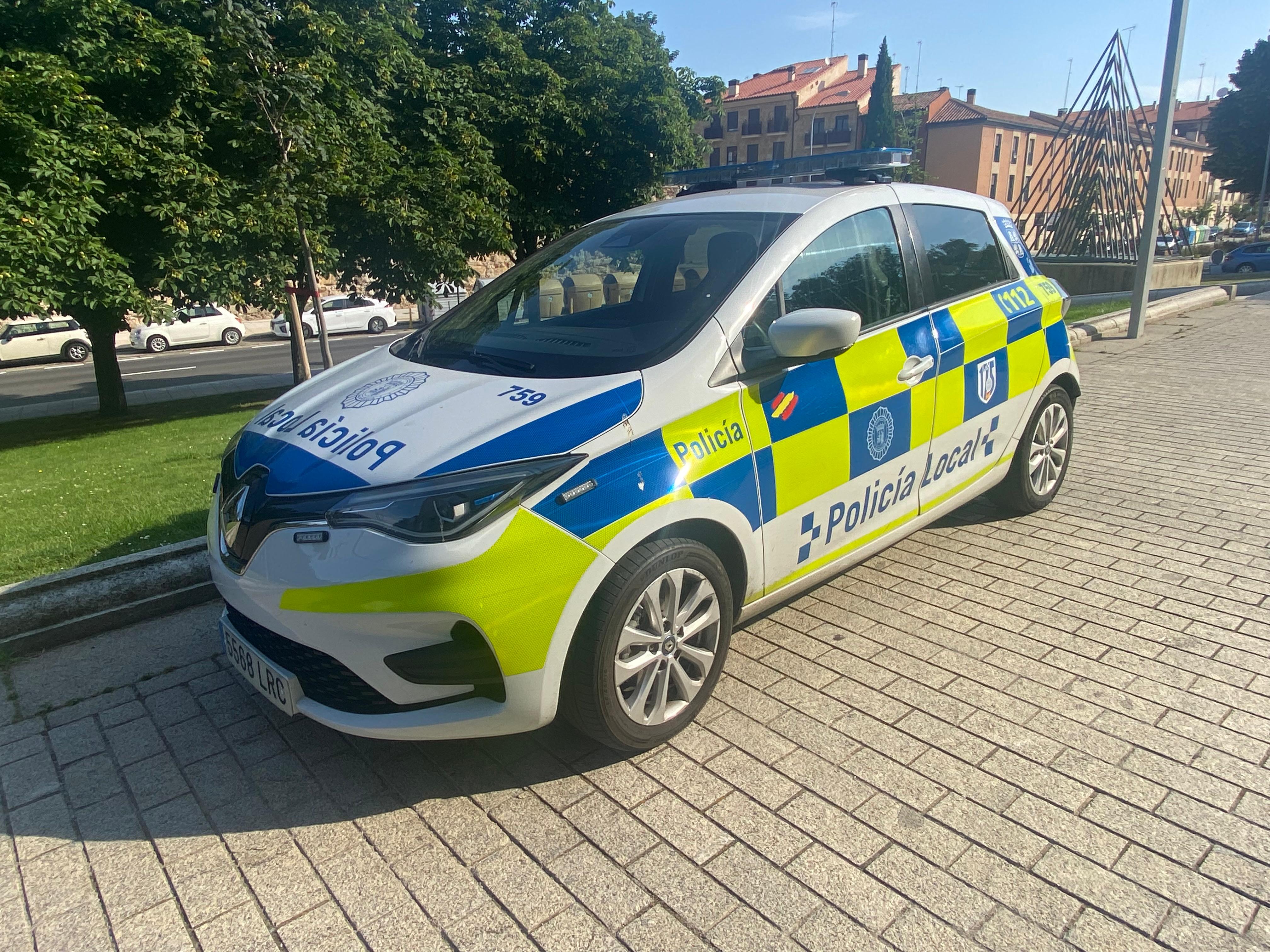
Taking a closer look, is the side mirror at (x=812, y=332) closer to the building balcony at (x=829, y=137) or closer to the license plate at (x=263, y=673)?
the license plate at (x=263, y=673)

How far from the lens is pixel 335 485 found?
259cm

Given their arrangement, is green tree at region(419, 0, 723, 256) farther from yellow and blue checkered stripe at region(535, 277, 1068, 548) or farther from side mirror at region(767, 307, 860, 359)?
side mirror at region(767, 307, 860, 359)

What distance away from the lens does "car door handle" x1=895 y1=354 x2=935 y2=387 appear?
3.63 metres

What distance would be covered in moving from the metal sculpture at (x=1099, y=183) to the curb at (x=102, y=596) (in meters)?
19.8

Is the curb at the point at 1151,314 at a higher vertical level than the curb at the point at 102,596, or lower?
higher

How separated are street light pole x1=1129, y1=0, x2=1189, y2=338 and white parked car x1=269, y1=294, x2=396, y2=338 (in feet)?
92.9

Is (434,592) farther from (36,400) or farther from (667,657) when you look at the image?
(36,400)

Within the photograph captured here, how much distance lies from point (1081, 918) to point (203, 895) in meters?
2.34

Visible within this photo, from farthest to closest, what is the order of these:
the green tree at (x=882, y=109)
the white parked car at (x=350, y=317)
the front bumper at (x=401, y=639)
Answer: the green tree at (x=882, y=109) < the white parked car at (x=350, y=317) < the front bumper at (x=401, y=639)

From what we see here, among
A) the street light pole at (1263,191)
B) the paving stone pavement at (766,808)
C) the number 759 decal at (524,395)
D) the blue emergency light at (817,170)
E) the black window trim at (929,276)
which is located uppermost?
the street light pole at (1263,191)

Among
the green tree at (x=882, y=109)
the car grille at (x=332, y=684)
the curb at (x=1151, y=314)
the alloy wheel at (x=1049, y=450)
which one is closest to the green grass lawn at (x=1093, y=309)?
the curb at (x=1151, y=314)

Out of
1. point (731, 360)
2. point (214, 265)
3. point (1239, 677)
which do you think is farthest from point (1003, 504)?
point (214, 265)

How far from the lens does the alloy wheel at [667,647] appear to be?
2.78m

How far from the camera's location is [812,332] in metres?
2.98
